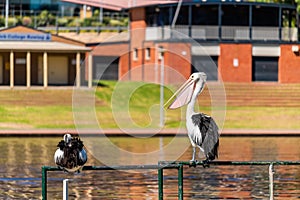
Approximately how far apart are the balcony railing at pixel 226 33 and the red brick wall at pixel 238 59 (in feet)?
2.97

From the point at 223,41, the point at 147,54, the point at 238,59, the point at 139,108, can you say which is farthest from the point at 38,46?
the point at 139,108

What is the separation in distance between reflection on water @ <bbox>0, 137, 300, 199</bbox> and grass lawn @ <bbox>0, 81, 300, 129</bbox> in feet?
36.3

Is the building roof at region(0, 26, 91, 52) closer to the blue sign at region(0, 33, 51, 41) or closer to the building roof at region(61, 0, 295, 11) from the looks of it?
the blue sign at region(0, 33, 51, 41)

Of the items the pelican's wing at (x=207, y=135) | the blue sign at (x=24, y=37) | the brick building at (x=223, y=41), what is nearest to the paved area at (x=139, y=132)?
the brick building at (x=223, y=41)

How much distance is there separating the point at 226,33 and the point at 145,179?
46.0 m

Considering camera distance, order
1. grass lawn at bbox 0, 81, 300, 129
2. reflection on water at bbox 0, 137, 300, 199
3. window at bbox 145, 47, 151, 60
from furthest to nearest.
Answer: window at bbox 145, 47, 151, 60
grass lawn at bbox 0, 81, 300, 129
reflection on water at bbox 0, 137, 300, 199

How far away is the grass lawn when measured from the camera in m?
54.0

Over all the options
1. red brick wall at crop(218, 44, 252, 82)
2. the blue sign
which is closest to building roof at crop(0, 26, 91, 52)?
the blue sign

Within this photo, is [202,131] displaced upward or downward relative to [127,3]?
downward

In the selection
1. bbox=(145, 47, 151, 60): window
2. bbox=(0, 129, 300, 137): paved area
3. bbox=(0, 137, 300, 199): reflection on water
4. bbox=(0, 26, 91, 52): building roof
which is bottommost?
bbox=(0, 137, 300, 199): reflection on water

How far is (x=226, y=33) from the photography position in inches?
2938

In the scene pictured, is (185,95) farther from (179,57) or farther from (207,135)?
(179,57)

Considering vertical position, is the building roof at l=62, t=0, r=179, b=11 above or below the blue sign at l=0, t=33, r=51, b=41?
above

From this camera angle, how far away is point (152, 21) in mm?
79625
